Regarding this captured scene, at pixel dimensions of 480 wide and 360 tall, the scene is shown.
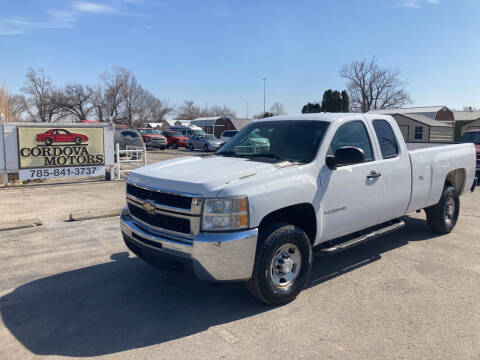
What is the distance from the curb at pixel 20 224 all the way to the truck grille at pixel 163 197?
11.5 feet

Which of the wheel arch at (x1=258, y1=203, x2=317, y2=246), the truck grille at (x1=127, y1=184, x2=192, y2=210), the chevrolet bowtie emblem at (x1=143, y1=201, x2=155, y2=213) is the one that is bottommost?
the wheel arch at (x1=258, y1=203, x2=317, y2=246)

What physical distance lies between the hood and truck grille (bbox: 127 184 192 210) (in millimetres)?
70

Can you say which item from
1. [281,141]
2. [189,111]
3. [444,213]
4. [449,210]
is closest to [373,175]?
[281,141]

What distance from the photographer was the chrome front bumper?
3400 mm

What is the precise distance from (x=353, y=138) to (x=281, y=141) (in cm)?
91

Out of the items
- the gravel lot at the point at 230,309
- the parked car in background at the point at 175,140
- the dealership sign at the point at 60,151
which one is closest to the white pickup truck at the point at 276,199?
the gravel lot at the point at 230,309

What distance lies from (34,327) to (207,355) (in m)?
1.62

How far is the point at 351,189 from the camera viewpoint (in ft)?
14.7

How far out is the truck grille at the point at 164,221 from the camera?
359 cm

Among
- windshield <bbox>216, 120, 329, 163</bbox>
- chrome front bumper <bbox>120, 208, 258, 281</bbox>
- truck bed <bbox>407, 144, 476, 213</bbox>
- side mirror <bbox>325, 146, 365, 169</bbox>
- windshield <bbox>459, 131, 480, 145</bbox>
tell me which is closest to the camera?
chrome front bumper <bbox>120, 208, 258, 281</bbox>

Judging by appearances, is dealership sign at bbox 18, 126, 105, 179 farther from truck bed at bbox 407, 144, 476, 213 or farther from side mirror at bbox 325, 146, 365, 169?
side mirror at bbox 325, 146, 365, 169

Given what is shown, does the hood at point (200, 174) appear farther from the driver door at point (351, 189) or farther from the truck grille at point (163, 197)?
the driver door at point (351, 189)

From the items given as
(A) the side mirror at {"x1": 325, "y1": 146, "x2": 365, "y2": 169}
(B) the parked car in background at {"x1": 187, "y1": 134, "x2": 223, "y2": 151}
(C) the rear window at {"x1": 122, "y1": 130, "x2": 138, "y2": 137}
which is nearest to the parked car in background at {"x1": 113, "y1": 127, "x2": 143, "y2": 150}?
(C) the rear window at {"x1": 122, "y1": 130, "x2": 138, "y2": 137}

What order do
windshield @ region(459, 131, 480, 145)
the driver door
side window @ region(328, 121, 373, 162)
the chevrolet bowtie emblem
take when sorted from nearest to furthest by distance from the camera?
the chevrolet bowtie emblem → the driver door → side window @ region(328, 121, 373, 162) → windshield @ region(459, 131, 480, 145)
